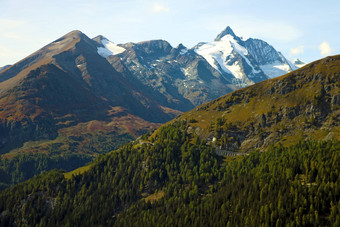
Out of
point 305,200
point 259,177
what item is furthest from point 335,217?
point 259,177

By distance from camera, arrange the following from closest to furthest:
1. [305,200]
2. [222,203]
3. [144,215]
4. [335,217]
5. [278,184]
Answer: [335,217], [305,200], [278,184], [222,203], [144,215]

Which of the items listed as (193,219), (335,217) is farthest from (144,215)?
(335,217)

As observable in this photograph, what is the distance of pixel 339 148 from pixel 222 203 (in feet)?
261

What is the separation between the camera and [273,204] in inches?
6107

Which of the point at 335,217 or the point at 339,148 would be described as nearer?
the point at 335,217

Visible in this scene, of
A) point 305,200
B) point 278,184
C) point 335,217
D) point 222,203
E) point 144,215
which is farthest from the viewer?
point 144,215

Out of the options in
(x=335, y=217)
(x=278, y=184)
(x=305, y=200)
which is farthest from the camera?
(x=278, y=184)

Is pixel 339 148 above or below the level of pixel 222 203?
above

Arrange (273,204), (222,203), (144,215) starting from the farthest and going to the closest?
1. (144,215)
2. (222,203)
3. (273,204)

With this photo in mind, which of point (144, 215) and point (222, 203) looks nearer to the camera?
point (222, 203)

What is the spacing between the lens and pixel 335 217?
435 feet

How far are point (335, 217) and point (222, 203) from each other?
65.6m

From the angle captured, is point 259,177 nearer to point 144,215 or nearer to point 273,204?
point 273,204

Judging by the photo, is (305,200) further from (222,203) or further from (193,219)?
(193,219)
